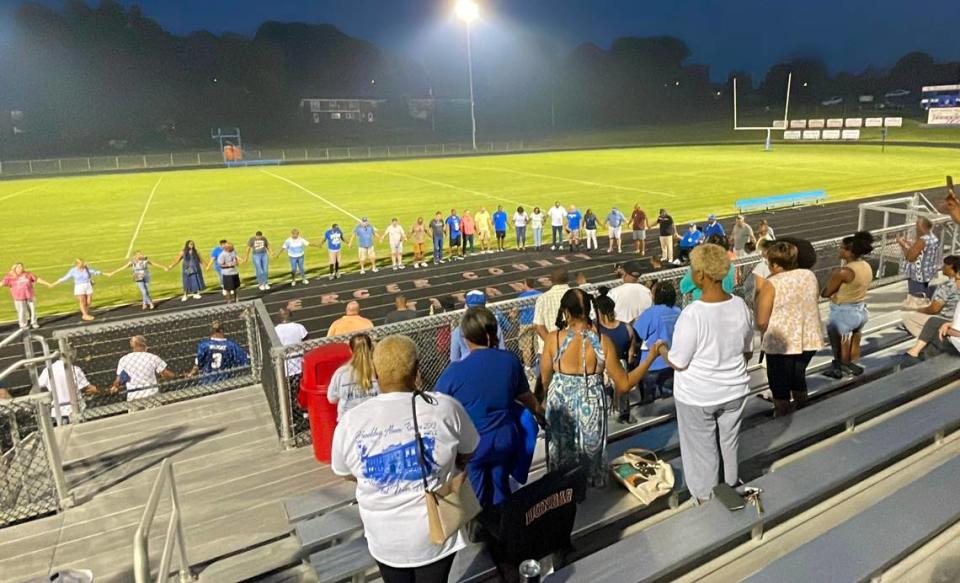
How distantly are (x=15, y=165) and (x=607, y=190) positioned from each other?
61648 mm

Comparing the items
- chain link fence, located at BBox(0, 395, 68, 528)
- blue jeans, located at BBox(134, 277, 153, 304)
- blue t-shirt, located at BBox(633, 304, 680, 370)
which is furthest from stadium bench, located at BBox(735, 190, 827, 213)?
chain link fence, located at BBox(0, 395, 68, 528)

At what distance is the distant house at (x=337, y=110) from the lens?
444ft

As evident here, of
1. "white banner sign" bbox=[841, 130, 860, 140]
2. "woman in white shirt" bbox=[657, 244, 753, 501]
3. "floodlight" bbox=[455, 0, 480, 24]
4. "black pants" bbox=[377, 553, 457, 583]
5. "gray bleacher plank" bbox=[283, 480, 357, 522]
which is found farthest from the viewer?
"white banner sign" bbox=[841, 130, 860, 140]

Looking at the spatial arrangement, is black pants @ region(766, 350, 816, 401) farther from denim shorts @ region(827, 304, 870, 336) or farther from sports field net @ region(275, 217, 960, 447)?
sports field net @ region(275, 217, 960, 447)

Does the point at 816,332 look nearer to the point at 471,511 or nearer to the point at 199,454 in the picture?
the point at 471,511

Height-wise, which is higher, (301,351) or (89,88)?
(89,88)

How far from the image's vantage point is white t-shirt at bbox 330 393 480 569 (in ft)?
9.40

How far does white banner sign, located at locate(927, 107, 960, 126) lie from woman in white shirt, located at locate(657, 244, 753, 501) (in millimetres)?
95472

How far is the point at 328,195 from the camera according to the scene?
40000 millimetres

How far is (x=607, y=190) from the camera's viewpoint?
38.0 meters

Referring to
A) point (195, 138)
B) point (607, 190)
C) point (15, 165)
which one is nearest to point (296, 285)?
point (607, 190)

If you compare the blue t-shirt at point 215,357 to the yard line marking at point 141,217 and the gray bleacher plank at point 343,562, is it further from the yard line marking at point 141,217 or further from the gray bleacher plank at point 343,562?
the yard line marking at point 141,217

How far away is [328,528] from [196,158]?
78995 millimetres

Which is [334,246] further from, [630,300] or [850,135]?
[850,135]
